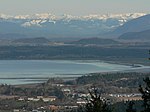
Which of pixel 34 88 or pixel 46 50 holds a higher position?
pixel 46 50

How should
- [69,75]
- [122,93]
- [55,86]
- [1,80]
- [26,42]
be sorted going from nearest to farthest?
[122,93] → [55,86] → [1,80] → [69,75] → [26,42]

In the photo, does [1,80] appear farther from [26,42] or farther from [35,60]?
[26,42]

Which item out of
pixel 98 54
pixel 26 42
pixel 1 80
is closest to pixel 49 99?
pixel 1 80

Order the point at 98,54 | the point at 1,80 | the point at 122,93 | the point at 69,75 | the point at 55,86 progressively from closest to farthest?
the point at 122,93, the point at 55,86, the point at 1,80, the point at 69,75, the point at 98,54

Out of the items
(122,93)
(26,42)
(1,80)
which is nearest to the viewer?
(122,93)

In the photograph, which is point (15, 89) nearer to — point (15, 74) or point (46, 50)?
point (15, 74)

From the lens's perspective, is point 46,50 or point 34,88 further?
point 46,50

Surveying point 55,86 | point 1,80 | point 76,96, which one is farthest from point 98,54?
point 76,96

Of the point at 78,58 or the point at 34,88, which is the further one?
the point at 78,58

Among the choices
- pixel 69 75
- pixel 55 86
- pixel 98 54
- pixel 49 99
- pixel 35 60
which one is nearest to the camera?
pixel 49 99
